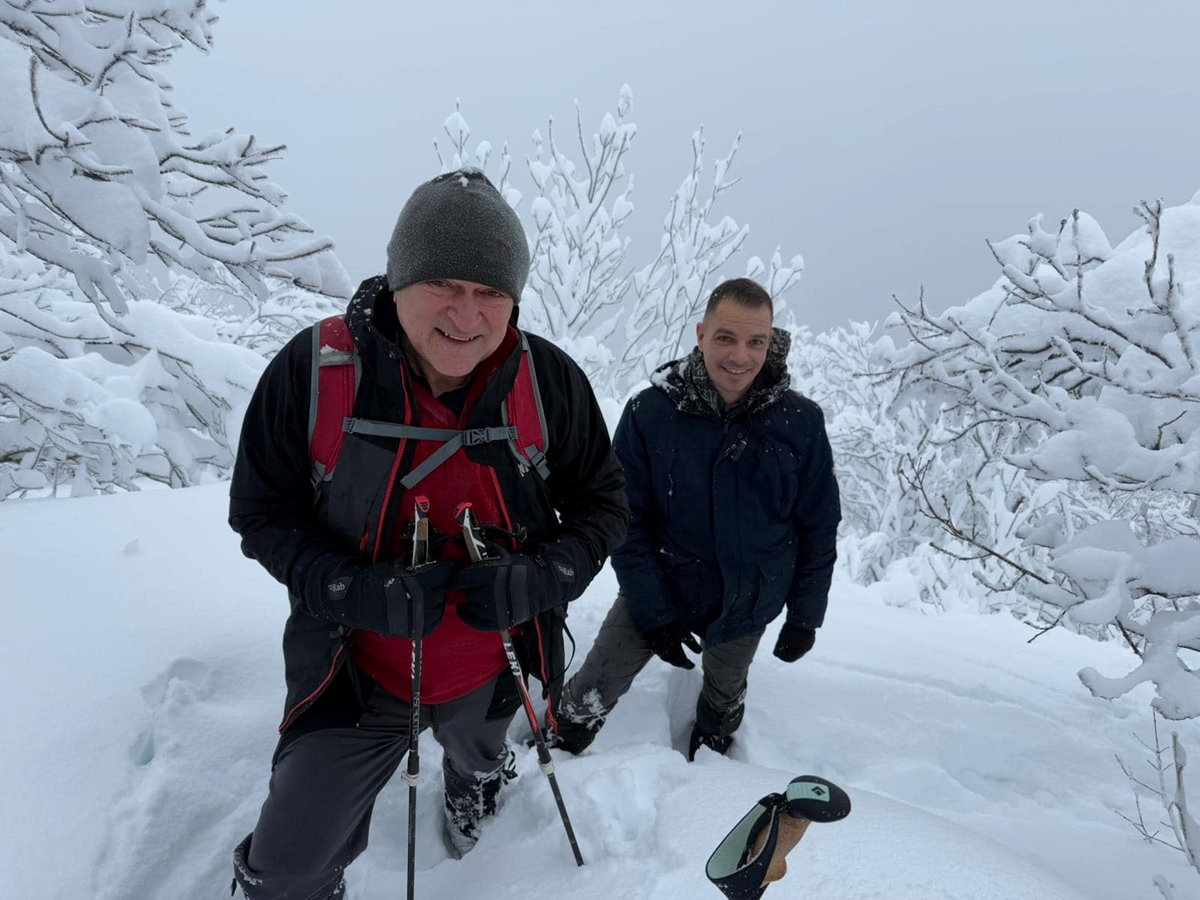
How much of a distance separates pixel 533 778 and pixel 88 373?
11.2ft

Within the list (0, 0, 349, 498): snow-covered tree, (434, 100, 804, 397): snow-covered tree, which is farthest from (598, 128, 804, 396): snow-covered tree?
(0, 0, 349, 498): snow-covered tree

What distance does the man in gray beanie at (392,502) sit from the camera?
1369 millimetres

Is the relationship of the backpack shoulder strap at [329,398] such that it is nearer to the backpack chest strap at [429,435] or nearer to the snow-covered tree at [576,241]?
the backpack chest strap at [429,435]

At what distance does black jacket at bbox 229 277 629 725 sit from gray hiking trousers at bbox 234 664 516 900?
0.12m

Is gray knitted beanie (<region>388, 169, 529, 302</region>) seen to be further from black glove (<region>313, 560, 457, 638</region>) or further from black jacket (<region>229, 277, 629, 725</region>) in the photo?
black glove (<region>313, 560, 457, 638</region>)

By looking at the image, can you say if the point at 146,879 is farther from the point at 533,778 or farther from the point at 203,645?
the point at 533,778

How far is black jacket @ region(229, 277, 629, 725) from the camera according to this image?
55.2 inches

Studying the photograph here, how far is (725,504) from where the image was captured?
87.1 inches

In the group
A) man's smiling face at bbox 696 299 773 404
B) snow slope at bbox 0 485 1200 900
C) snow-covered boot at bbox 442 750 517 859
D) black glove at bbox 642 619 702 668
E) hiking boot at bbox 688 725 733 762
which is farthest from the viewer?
hiking boot at bbox 688 725 733 762

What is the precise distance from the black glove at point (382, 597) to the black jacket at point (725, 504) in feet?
3.52

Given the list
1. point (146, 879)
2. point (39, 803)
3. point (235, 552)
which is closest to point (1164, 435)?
point (146, 879)

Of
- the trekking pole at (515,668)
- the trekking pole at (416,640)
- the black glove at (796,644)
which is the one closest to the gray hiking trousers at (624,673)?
the black glove at (796,644)

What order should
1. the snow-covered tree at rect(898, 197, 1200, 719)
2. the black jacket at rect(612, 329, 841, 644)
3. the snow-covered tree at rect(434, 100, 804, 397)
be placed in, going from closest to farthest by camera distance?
1. the snow-covered tree at rect(898, 197, 1200, 719)
2. the black jacket at rect(612, 329, 841, 644)
3. the snow-covered tree at rect(434, 100, 804, 397)

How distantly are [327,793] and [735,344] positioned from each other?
1.74 metres
